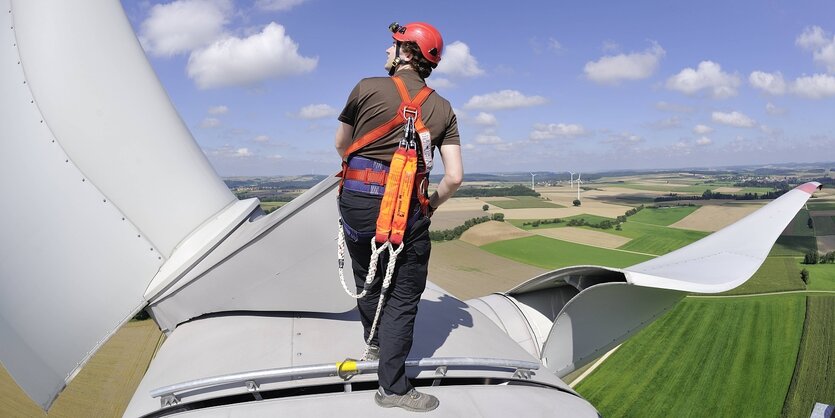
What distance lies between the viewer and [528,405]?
3.01 meters

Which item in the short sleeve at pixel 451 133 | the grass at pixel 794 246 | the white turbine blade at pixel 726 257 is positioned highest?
the short sleeve at pixel 451 133

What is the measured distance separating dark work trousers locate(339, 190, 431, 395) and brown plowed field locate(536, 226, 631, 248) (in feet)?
170

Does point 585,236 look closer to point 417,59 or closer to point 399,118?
point 417,59

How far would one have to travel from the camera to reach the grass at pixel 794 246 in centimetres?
4965

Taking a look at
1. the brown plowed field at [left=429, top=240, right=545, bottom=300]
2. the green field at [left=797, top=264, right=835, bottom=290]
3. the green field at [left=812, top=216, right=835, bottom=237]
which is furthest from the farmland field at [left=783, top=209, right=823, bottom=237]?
the brown plowed field at [left=429, top=240, right=545, bottom=300]

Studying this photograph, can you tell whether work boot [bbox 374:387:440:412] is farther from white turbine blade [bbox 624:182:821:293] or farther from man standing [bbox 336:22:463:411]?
white turbine blade [bbox 624:182:821:293]

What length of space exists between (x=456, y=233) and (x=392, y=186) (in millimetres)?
51699

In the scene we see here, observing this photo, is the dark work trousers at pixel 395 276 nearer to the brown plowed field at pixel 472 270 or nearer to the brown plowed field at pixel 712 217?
the brown plowed field at pixel 472 270

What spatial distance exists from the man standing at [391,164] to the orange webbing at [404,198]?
0.10m

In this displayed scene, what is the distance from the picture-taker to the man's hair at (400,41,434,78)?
3.07m

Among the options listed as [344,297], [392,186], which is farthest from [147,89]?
[392,186]

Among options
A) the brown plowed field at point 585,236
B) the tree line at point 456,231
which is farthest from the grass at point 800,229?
the tree line at point 456,231

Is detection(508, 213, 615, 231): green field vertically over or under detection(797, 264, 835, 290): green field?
over

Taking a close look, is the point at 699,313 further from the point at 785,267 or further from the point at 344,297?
the point at 344,297
